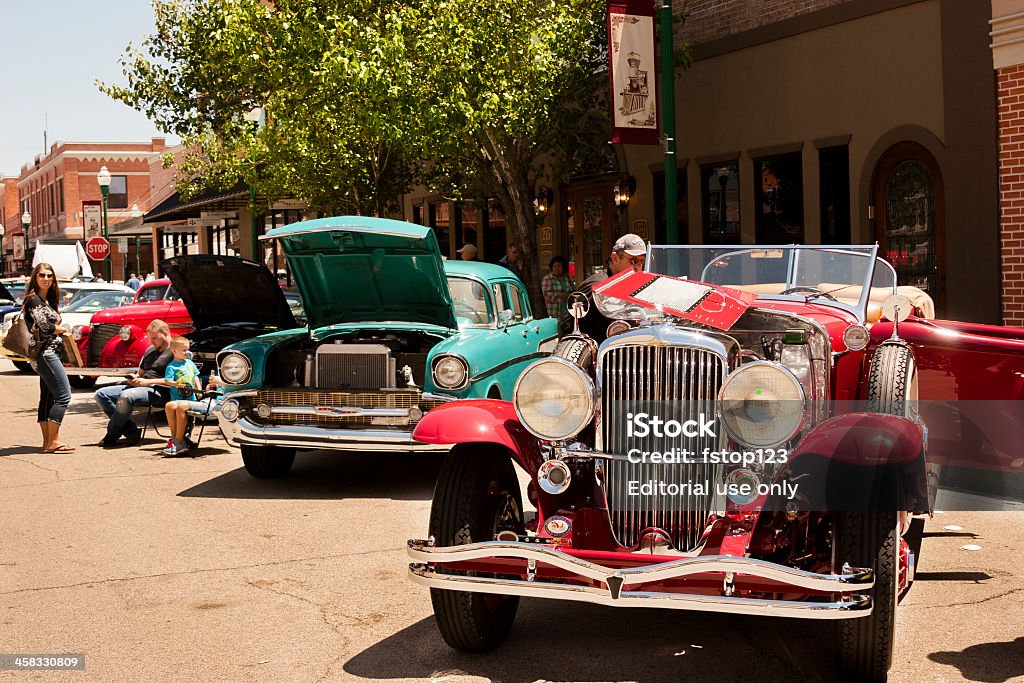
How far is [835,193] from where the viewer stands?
15641mm

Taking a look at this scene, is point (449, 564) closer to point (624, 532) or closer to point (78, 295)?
point (624, 532)

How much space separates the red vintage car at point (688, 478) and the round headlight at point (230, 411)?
407 cm

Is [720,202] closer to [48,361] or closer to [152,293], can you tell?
[152,293]

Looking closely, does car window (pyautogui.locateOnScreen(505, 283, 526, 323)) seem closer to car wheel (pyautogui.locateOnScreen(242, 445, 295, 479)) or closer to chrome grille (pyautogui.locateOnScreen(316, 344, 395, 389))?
chrome grille (pyautogui.locateOnScreen(316, 344, 395, 389))

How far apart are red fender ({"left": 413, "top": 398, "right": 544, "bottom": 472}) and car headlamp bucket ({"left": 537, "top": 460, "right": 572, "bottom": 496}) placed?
0.13 m

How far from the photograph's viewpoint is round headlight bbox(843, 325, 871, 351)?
5.38m

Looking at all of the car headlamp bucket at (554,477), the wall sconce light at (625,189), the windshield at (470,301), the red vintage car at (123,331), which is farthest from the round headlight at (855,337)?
the wall sconce light at (625,189)

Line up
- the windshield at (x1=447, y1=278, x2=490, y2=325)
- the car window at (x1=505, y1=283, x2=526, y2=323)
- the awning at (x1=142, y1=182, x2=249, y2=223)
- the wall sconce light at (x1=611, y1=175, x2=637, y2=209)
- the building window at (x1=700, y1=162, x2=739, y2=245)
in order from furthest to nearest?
the awning at (x1=142, y1=182, x2=249, y2=223)
the wall sconce light at (x1=611, y1=175, x2=637, y2=209)
the building window at (x1=700, y1=162, x2=739, y2=245)
the car window at (x1=505, y1=283, x2=526, y2=323)
the windshield at (x1=447, y1=278, x2=490, y2=325)

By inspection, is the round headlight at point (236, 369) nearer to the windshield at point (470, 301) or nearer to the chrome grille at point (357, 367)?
the chrome grille at point (357, 367)

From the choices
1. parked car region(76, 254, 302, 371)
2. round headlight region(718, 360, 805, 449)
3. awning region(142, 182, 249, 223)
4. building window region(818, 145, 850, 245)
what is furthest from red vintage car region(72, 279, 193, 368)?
awning region(142, 182, 249, 223)

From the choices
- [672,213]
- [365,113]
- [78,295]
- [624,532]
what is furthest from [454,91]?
[624,532]

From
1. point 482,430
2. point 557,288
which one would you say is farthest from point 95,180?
point 482,430

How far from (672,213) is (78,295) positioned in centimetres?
1081

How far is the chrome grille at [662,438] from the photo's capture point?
4.71 meters
